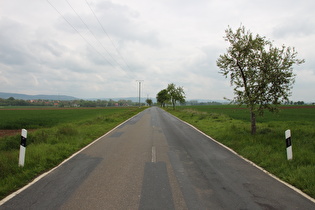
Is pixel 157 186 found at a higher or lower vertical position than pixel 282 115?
lower

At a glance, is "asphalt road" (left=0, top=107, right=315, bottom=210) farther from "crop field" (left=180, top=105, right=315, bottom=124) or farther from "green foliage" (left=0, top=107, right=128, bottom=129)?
"green foliage" (left=0, top=107, right=128, bottom=129)

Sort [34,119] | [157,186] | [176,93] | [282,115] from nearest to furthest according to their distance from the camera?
1. [157,186]
2. [34,119]
3. [282,115]
4. [176,93]

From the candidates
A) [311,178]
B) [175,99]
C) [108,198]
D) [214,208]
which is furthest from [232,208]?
[175,99]

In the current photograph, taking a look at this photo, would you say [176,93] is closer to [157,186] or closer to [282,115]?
[282,115]

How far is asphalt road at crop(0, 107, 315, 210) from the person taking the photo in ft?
12.6

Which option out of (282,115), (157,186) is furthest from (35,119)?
(282,115)

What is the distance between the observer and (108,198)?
4.05 m

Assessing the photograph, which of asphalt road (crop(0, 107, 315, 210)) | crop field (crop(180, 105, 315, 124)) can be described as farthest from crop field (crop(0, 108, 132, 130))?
crop field (crop(180, 105, 315, 124))

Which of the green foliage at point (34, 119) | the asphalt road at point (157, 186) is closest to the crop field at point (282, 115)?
the asphalt road at point (157, 186)

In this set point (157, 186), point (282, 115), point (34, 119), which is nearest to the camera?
point (157, 186)

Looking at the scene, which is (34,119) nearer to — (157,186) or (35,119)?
(35,119)

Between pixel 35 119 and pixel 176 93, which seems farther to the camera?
pixel 176 93

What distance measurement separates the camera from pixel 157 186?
463 cm

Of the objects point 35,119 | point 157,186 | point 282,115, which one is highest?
point 282,115
